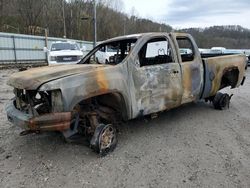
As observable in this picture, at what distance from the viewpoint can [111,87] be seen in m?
4.10

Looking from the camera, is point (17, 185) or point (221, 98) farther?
point (221, 98)

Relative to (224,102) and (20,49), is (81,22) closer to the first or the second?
(20,49)

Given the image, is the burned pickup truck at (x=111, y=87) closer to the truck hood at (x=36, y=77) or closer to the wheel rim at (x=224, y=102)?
the truck hood at (x=36, y=77)

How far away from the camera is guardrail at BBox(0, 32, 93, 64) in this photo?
1939cm

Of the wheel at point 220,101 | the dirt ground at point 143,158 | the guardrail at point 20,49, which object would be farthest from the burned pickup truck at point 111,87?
the guardrail at point 20,49

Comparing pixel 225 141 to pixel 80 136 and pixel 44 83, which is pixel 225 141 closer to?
pixel 80 136

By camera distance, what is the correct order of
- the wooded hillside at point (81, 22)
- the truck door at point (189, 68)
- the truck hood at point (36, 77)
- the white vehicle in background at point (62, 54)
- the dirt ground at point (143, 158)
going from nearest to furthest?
the dirt ground at point (143, 158) → the truck hood at point (36, 77) → the truck door at point (189, 68) → the white vehicle in background at point (62, 54) → the wooded hillside at point (81, 22)

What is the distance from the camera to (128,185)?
331 cm

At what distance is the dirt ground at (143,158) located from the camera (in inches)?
134

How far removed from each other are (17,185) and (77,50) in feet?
45.3

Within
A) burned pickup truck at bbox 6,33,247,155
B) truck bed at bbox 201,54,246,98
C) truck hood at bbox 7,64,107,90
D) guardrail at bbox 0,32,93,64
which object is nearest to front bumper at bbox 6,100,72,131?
burned pickup truck at bbox 6,33,247,155

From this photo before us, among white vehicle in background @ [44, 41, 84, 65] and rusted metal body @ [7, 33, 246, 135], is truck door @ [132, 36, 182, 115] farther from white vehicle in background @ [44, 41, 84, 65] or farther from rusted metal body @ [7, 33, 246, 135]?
white vehicle in background @ [44, 41, 84, 65]

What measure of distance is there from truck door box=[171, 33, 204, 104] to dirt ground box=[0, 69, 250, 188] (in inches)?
26.0

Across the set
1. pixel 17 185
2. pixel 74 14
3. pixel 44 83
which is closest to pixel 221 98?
pixel 44 83
